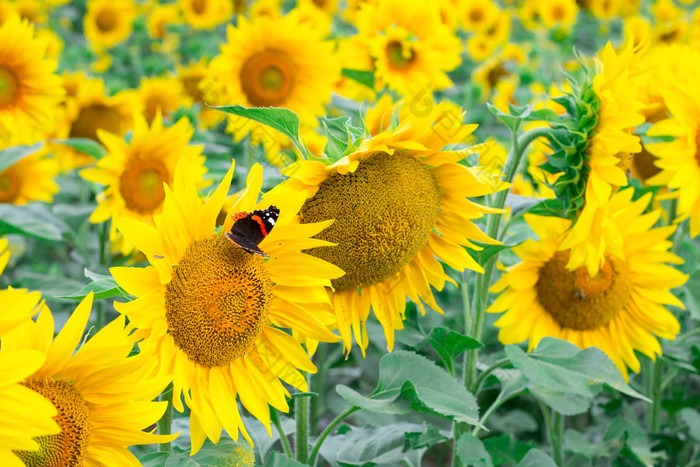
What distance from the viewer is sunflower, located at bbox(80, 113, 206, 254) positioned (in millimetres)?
2119

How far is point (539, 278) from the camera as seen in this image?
1.71m

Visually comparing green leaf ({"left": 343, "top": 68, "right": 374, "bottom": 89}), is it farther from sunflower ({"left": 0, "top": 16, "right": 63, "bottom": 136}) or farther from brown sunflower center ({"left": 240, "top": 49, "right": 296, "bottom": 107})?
sunflower ({"left": 0, "top": 16, "right": 63, "bottom": 136})

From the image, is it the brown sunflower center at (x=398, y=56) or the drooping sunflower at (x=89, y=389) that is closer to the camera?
the drooping sunflower at (x=89, y=389)

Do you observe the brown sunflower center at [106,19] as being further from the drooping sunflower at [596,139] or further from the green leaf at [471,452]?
the green leaf at [471,452]

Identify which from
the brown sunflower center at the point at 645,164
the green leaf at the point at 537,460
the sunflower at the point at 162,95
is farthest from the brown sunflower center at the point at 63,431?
the sunflower at the point at 162,95

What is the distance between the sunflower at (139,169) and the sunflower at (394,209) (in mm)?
999

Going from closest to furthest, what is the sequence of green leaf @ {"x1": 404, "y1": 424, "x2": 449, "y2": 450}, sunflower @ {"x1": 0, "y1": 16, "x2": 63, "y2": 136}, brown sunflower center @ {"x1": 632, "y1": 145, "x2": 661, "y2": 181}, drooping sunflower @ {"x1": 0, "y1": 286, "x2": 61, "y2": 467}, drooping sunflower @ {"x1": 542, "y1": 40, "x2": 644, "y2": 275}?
drooping sunflower @ {"x1": 0, "y1": 286, "x2": 61, "y2": 467}
drooping sunflower @ {"x1": 542, "y1": 40, "x2": 644, "y2": 275}
green leaf @ {"x1": 404, "y1": 424, "x2": 449, "y2": 450}
brown sunflower center @ {"x1": 632, "y1": 145, "x2": 661, "y2": 181}
sunflower @ {"x1": 0, "y1": 16, "x2": 63, "y2": 136}

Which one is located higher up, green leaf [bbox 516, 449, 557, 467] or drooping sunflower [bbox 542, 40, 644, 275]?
drooping sunflower [bbox 542, 40, 644, 275]

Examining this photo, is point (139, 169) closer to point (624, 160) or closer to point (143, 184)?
point (143, 184)

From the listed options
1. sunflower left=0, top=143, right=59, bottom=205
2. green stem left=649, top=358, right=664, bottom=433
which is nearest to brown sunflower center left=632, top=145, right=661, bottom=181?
green stem left=649, top=358, right=664, bottom=433

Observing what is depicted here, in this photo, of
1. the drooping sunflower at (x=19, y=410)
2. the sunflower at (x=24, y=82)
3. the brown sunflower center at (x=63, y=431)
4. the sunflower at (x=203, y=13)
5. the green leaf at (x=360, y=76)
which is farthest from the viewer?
the sunflower at (x=203, y=13)

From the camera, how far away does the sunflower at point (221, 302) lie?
99 cm

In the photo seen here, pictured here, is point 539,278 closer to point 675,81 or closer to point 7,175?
point 675,81

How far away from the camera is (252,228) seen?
1010 mm
